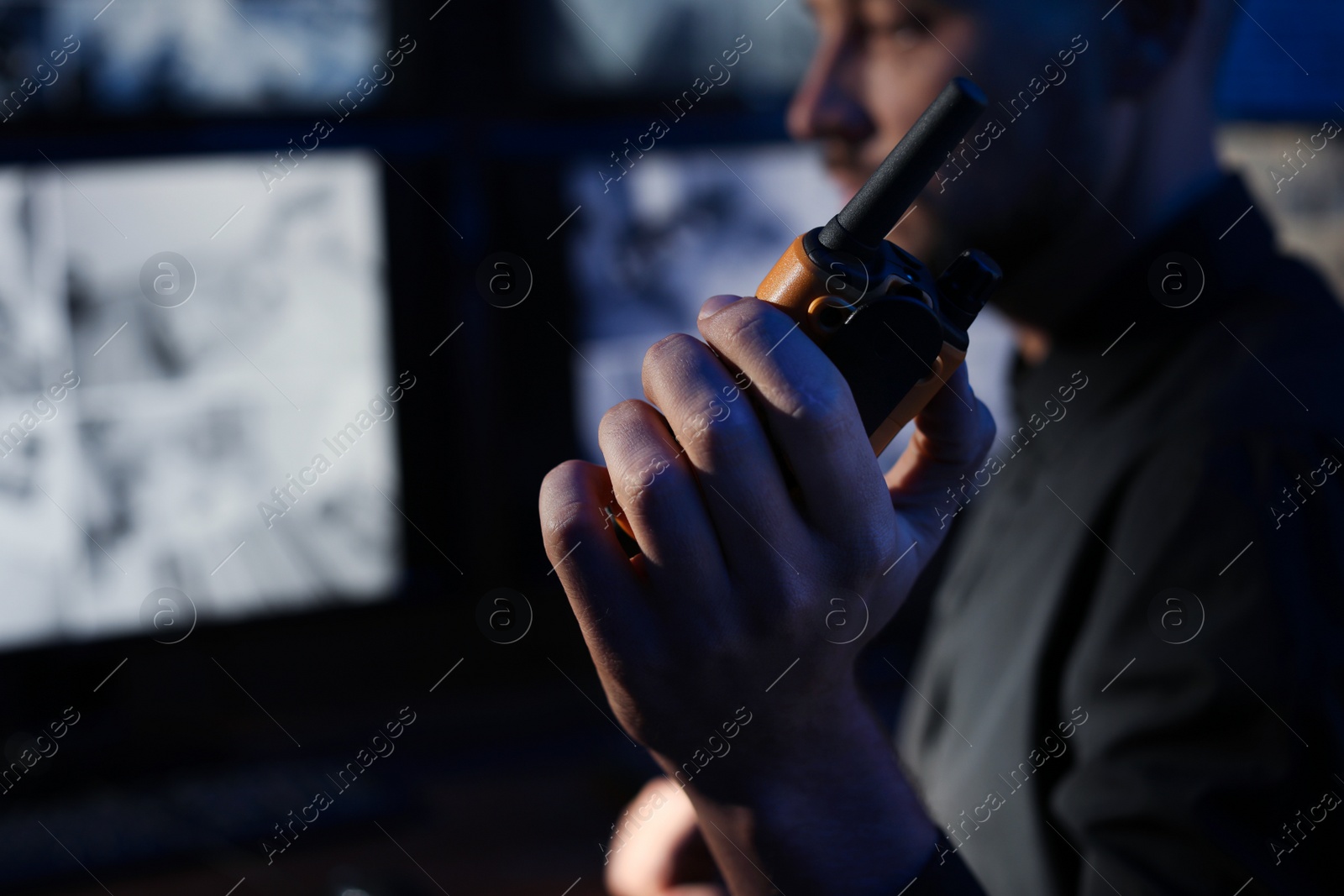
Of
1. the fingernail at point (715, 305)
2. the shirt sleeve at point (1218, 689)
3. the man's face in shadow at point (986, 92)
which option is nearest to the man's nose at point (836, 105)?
the man's face in shadow at point (986, 92)

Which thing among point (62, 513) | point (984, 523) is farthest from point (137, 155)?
point (984, 523)

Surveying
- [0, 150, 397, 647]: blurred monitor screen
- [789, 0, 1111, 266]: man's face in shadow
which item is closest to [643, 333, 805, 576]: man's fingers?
[789, 0, 1111, 266]: man's face in shadow

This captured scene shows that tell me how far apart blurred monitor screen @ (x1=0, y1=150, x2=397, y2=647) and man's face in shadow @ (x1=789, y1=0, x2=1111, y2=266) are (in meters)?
0.66

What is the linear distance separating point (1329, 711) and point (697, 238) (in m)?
0.94

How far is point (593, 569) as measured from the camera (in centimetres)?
33

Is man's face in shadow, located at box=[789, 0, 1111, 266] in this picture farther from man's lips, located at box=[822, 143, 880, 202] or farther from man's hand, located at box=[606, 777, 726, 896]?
man's hand, located at box=[606, 777, 726, 896]

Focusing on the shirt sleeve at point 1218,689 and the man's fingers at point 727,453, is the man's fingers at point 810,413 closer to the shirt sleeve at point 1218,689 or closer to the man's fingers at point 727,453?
the man's fingers at point 727,453

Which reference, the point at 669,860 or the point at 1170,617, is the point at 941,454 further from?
the point at 669,860

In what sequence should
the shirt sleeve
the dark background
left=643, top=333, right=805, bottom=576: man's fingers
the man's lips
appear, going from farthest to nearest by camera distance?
1. the dark background
2. the man's lips
3. the shirt sleeve
4. left=643, top=333, right=805, bottom=576: man's fingers

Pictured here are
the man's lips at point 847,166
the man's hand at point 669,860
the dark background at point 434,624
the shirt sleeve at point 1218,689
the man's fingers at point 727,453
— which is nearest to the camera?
the man's fingers at point 727,453

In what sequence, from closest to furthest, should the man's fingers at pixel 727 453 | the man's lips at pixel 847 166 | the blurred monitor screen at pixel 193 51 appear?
the man's fingers at pixel 727 453, the man's lips at pixel 847 166, the blurred monitor screen at pixel 193 51

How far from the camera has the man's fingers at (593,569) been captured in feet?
1.10

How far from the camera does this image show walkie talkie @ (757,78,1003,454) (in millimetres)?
338

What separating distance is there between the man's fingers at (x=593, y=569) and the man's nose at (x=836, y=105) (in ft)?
1.75
